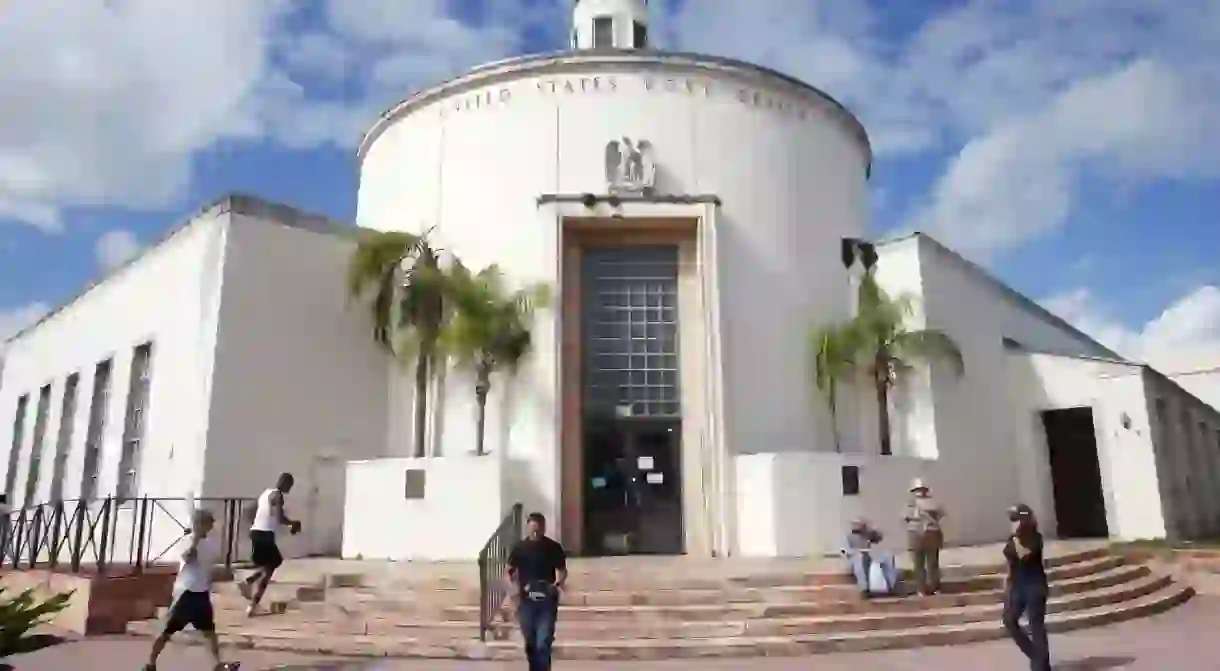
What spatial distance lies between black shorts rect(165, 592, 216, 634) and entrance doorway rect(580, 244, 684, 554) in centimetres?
801

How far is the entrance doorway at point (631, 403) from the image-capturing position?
15.4 m

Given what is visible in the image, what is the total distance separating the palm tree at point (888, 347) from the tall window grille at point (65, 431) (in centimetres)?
1688

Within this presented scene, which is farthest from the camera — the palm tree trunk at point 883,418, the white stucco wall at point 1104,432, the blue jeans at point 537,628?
the white stucco wall at point 1104,432

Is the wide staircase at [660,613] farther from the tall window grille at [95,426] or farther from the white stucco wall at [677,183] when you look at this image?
the tall window grille at [95,426]

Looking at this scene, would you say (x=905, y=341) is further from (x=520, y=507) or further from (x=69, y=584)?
(x=69, y=584)

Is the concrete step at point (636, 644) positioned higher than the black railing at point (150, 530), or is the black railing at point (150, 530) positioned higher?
the black railing at point (150, 530)

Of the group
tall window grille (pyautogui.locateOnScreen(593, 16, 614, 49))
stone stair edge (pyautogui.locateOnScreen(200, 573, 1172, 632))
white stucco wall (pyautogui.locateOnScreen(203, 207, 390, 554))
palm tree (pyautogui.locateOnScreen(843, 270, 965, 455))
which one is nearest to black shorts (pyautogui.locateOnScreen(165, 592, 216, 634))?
stone stair edge (pyautogui.locateOnScreen(200, 573, 1172, 632))

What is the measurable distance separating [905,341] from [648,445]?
5.32 metres

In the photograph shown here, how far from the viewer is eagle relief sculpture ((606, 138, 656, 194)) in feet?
54.2

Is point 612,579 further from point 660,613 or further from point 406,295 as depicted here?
point 406,295

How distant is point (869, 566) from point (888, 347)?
6.65 metres

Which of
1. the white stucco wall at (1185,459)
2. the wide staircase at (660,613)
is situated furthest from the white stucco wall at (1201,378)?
the wide staircase at (660,613)

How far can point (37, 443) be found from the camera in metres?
21.6

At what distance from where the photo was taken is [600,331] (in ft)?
53.8
